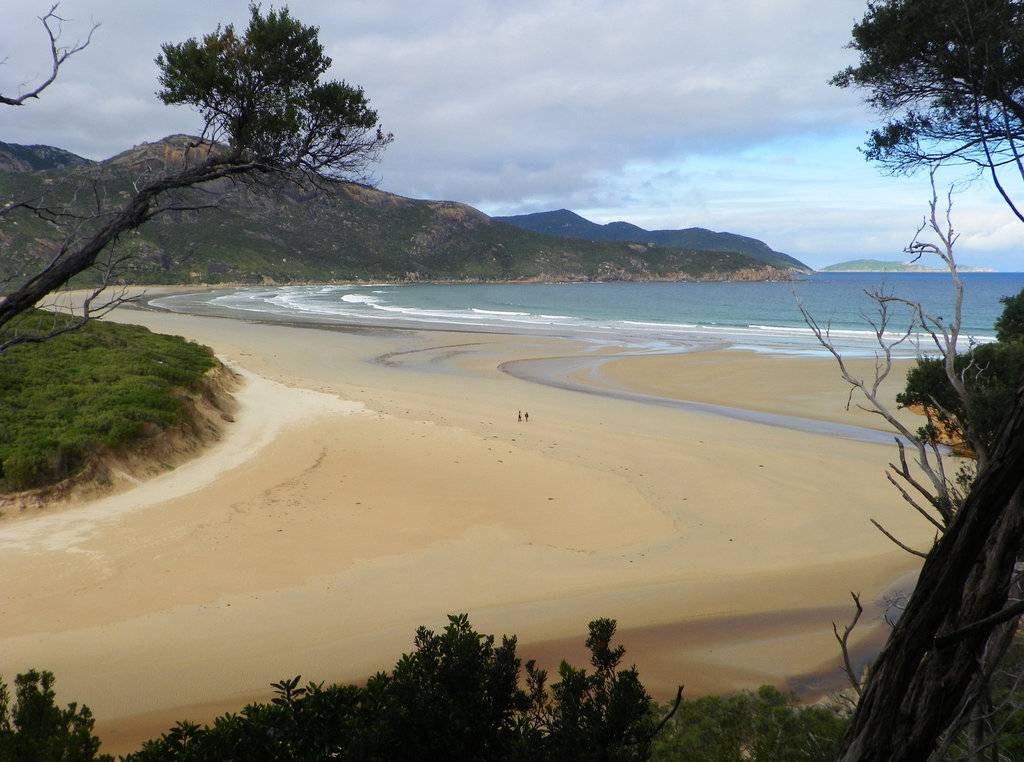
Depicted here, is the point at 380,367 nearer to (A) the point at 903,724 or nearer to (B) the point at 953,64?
(B) the point at 953,64

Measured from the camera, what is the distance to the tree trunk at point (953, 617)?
5.12ft

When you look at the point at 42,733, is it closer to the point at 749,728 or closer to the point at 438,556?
the point at 749,728

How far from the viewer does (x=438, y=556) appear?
8.38m

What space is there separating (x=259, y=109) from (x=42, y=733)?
11.9 feet

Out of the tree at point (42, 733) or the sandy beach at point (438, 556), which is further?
the sandy beach at point (438, 556)

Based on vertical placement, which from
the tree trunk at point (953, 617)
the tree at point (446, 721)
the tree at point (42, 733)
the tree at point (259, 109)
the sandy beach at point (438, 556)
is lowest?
the sandy beach at point (438, 556)

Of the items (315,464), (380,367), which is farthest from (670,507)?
(380,367)

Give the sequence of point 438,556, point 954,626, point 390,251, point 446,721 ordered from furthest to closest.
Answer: point 390,251
point 438,556
point 446,721
point 954,626

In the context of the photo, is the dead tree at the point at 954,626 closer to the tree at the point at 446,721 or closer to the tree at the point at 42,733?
the tree at the point at 446,721

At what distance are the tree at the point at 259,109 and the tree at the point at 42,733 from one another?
7.03 feet

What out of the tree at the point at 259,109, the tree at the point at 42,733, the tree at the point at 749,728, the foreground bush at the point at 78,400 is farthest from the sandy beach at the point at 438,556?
the tree at the point at 259,109

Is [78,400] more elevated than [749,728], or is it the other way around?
[78,400]

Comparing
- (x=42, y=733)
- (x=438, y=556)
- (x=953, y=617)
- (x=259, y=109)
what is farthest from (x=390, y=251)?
(x=953, y=617)

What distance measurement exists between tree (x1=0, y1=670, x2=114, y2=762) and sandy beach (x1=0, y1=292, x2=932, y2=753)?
1996mm
